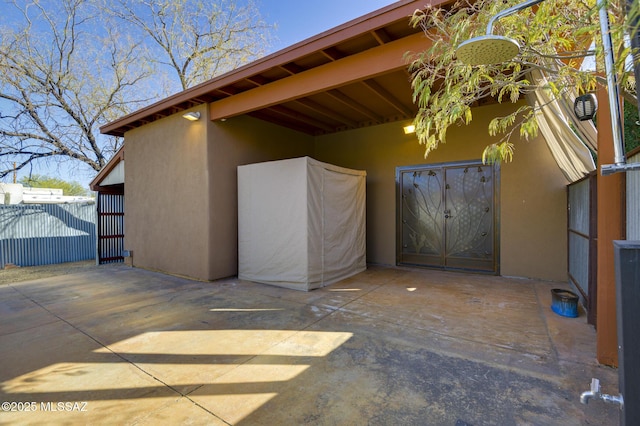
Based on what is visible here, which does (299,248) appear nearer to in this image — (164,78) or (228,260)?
(228,260)

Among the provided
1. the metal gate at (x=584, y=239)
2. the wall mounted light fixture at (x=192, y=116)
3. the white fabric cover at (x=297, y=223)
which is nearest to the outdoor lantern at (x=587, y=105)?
the metal gate at (x=584, y=239)

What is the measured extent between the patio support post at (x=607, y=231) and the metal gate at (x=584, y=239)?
92 centimetres

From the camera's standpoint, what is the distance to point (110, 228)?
7.97m

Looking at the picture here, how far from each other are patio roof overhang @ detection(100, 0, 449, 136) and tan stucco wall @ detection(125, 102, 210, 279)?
1.54 ft

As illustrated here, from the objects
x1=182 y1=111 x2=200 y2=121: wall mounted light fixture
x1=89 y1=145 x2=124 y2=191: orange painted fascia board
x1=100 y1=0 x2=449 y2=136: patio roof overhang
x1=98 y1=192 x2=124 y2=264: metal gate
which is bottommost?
x1=98 y1=192 x2=124 y2=264: metal gate

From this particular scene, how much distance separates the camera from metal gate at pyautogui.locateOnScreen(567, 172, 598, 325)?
3.00 m

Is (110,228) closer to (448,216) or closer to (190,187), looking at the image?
(190,187)

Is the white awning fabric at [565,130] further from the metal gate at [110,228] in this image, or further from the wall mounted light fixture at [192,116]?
the metal gate at [110,228]

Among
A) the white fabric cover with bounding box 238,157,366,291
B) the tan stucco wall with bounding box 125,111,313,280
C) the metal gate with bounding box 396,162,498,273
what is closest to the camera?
the white fabric cover with bounding box 238,157,366,291

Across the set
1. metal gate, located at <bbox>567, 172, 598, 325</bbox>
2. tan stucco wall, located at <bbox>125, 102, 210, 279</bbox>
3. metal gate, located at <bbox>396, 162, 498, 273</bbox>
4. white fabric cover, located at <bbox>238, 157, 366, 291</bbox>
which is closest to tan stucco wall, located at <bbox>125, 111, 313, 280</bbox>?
tan stucco wall, located at <bbox>125, 102, 210, 279</bbox>

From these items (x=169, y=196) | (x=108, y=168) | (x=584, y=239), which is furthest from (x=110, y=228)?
(x=584, y=239)

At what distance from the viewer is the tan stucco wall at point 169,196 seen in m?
5.29

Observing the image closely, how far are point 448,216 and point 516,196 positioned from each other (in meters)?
1.20

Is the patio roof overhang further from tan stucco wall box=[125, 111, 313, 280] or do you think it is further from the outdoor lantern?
the outdoor lantern
